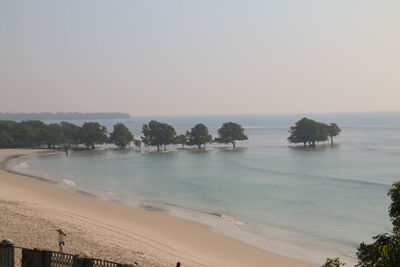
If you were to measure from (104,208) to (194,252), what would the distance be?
13.8 m

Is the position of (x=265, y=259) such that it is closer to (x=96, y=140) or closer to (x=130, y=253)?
(x=130, y=253)

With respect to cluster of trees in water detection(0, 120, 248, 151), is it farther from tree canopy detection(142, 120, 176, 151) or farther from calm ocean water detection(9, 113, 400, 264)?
calm ocean water detection(9, 113, 400, 264)

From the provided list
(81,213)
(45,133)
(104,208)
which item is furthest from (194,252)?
(45,133)

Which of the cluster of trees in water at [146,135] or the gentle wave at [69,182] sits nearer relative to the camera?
the gentle wave at [69,182]

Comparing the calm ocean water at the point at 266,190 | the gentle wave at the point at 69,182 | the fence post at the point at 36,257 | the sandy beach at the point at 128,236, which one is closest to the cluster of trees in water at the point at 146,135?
the calm ocean water at the point at 266,190

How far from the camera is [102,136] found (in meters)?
103

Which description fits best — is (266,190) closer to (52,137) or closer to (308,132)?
(308,132)

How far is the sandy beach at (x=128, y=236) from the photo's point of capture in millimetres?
19375

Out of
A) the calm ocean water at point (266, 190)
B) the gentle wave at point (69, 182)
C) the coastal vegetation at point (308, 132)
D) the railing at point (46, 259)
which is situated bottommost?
the calm ocean water at point (266, 190)

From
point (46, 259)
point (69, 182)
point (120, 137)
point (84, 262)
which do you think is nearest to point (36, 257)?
point (46, 259)

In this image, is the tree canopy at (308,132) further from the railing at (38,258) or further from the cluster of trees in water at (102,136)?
the railing at (38,258)

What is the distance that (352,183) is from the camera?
51.5 meters

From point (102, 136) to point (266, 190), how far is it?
64219 mm

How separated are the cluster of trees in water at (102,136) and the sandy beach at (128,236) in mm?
65696
